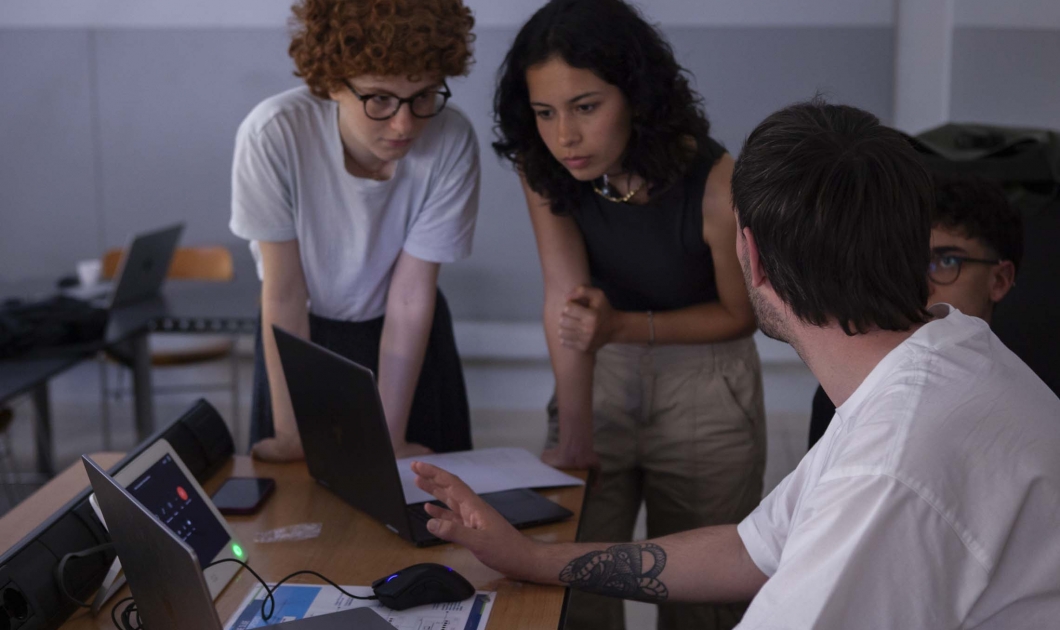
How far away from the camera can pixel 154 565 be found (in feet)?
3.24

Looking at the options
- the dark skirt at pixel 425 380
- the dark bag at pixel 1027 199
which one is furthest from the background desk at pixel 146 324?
the dark bag at pixel 1027 199

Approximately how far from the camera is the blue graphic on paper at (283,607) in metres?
1.23

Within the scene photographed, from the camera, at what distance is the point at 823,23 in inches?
154

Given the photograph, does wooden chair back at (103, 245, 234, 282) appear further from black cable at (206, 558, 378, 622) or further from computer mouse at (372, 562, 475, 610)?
computer mouse at (372, 562, 475, 610)

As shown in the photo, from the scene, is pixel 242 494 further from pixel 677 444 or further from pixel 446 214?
pixel 677 444

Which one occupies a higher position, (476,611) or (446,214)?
(446,214)

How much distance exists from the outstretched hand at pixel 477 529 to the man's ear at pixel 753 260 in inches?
19.7

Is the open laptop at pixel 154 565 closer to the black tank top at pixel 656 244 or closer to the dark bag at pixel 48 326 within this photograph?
the black tank top at pixel 656 244

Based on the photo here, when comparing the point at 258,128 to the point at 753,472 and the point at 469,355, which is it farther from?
the point at 469,355

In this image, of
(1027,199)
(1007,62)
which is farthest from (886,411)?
(1007,62)

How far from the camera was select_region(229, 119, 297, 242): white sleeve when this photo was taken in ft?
5.57

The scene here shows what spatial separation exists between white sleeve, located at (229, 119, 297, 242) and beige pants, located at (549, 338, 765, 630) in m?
0.67

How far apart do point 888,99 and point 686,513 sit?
264cm

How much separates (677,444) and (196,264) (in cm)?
281
